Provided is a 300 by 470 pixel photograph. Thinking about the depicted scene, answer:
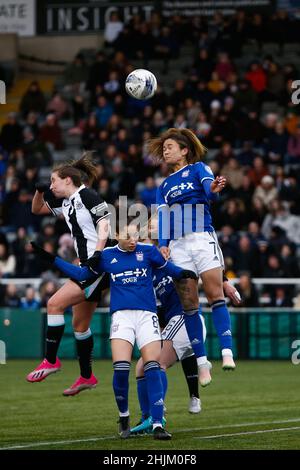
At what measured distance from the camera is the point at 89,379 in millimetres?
12344

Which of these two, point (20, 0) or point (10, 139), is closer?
point (10, 139)

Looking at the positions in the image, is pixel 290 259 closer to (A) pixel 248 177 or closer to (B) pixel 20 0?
(A) pixel 248 177

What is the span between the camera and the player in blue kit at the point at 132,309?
10953mm

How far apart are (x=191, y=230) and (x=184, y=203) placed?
31cm

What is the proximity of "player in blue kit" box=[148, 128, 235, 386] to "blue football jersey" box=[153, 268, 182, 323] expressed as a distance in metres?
0.24

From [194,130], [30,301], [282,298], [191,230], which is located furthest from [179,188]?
[194,130]

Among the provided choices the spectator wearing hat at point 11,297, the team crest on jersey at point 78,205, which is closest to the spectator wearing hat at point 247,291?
the spectator wearing hat at point 11,297

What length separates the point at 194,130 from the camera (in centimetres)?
2516

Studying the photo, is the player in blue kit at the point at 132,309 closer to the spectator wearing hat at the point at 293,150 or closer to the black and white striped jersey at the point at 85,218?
the black and white striped jersey at the point at 85,218

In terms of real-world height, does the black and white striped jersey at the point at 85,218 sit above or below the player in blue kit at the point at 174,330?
above

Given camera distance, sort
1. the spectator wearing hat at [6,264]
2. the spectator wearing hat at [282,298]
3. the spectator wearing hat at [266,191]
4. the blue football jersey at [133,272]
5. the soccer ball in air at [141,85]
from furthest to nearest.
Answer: the spectator wearing hat at [6,264] < the spectator wearing hat at [266,191] < the spectator wearing hat at [282,298] < the soccer ball in air at [141,85] < the blue football jersey at [133,272]

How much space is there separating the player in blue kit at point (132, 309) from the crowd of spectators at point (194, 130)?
10796mm

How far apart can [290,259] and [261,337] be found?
1.52 m

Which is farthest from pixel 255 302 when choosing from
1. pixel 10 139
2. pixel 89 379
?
pixel 89 379
